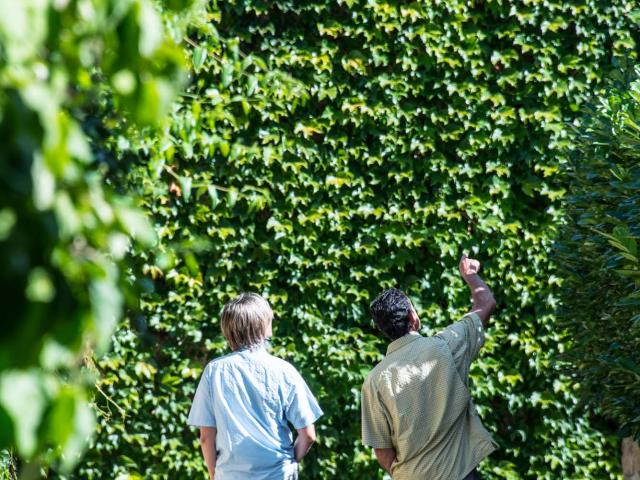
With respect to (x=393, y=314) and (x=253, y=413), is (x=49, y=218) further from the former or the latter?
(x=393, y=314)

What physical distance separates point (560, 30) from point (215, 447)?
12.1ft

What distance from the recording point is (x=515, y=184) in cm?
580

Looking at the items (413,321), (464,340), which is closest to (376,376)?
(413,321)

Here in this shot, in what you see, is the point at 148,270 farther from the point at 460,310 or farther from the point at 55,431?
the point at 55,431

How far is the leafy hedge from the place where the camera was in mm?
5406

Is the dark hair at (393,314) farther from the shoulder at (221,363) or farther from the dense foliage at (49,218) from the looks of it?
the dense foliage at (49,218)

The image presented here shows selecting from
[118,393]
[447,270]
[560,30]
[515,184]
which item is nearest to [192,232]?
[118,393]

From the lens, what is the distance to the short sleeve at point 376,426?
3.88 m

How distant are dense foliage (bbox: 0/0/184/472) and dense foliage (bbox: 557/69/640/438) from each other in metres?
2.57

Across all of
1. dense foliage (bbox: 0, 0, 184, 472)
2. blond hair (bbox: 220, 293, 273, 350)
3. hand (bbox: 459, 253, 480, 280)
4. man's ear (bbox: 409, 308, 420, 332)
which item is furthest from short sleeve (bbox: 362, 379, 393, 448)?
dense foliage (bbox: 0, 0, 184, 472)

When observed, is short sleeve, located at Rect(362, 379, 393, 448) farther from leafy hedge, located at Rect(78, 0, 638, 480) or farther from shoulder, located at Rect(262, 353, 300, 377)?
leafy hedge, located at Rect(78, 0, 638, 480)

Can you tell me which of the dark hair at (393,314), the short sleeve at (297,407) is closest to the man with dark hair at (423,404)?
the dark hair at (393,314)

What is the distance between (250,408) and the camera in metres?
3.73

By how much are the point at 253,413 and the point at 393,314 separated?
74 centimetres
